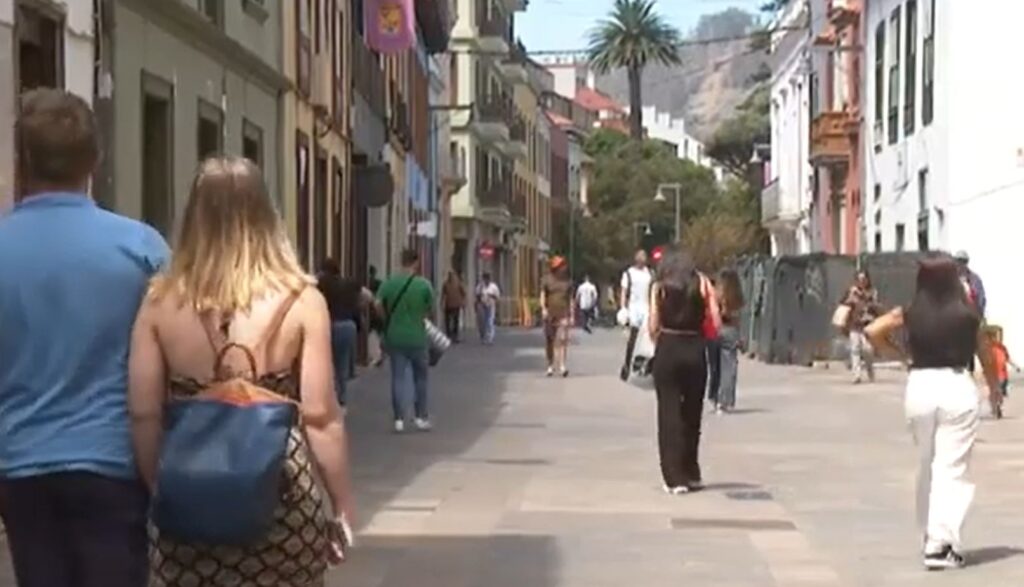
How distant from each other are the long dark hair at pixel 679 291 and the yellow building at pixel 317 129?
11.1m

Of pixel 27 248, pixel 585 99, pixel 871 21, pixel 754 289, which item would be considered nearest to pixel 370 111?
pixel 754 289

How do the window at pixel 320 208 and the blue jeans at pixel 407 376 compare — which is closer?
the blue jeans at pixel 407 376

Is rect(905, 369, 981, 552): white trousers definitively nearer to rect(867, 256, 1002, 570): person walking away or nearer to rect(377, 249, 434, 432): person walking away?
rect(867, 256, 1002, 570): person walking away

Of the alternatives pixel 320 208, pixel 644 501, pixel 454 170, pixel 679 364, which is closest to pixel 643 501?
pixel 644 501

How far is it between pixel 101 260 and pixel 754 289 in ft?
116

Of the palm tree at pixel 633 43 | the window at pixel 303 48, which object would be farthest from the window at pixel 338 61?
the palm tree at pixel 633 43

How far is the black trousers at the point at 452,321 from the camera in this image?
47.6 meters

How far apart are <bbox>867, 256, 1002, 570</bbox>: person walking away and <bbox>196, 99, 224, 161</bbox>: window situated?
10262mm

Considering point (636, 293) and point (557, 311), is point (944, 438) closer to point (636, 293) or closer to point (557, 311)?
point (636, 293)

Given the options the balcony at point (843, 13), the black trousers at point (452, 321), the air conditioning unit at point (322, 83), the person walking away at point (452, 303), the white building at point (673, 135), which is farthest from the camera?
the white building at point (673, 135)

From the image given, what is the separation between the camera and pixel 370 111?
40.1 meters

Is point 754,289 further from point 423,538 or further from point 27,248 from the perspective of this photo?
point 27,248

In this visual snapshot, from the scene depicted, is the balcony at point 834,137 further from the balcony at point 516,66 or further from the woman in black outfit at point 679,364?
the woman in black outfit at point 679,364

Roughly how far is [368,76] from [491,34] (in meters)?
31.9
